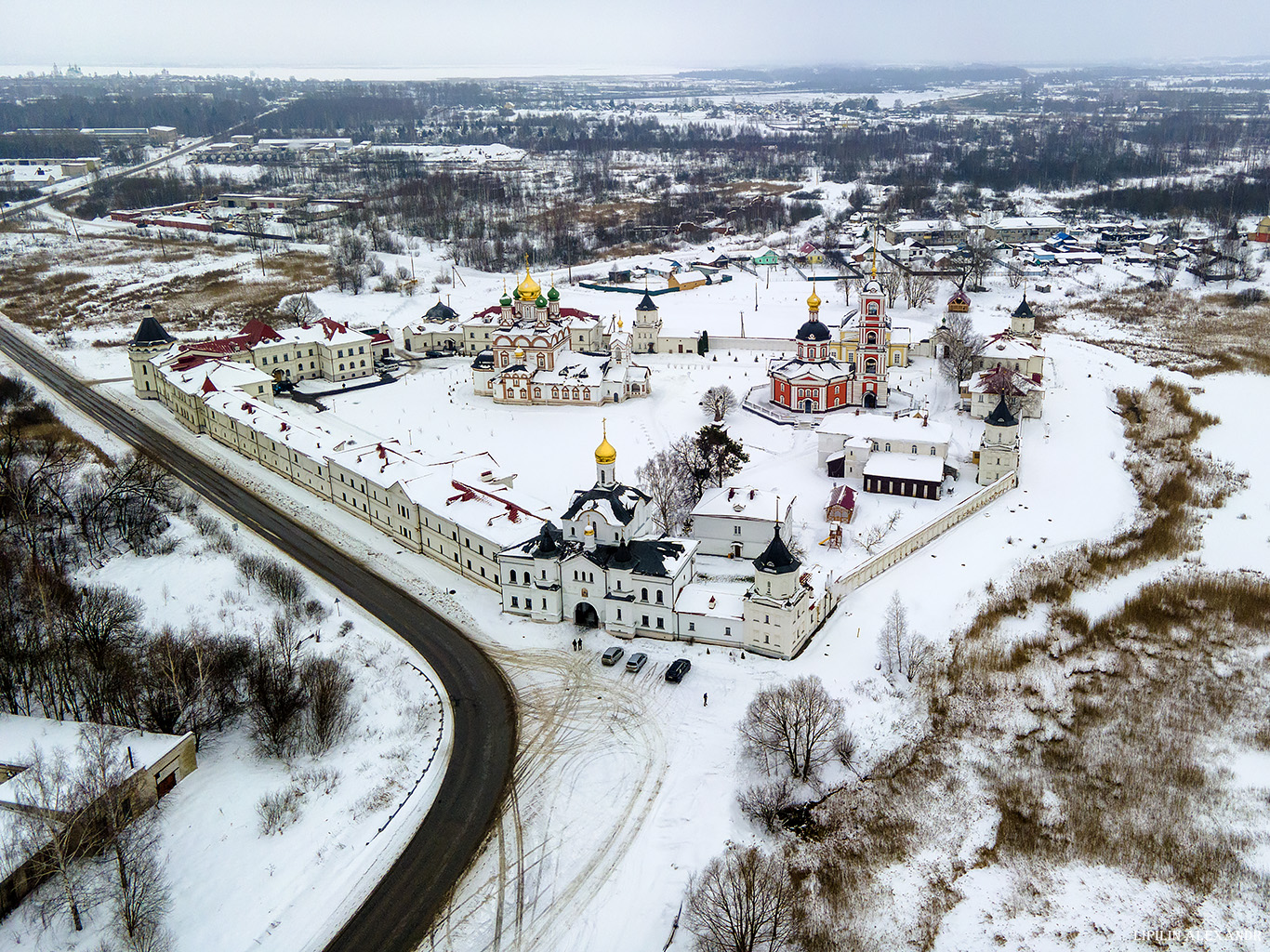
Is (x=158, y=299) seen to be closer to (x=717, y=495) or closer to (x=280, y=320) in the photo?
(x=280, y=320)

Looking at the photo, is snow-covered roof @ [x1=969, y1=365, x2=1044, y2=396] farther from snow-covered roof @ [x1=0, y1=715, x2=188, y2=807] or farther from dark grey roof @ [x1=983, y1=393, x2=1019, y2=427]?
snow-covered roof @ [x1=0, y1=715, x2=188, y2=807]

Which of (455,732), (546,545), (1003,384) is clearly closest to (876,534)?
(546,545)

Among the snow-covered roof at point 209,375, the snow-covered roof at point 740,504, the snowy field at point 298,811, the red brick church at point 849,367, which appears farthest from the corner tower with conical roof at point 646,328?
the snowy field at point 298,811

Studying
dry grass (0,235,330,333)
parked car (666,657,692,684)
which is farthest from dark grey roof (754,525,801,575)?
dry grass (0,235,330,333)

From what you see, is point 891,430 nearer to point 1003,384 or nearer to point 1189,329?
point 1003,384

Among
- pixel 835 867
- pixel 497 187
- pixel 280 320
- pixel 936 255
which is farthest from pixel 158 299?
pixel 835 867
